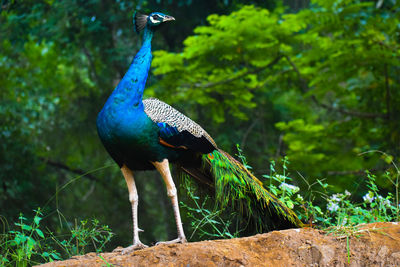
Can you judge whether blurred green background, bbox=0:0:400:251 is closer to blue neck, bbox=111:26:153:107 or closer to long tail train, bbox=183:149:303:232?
long tail train, bbox=183:149:303:232

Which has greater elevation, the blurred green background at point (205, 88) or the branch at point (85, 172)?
the blurred green background at point (205, 88)

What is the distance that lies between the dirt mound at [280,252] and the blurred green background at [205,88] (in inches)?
111

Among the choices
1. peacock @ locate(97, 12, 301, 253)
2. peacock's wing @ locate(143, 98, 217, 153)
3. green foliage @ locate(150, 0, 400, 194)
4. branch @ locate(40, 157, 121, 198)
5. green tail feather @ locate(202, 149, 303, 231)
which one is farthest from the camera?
branch @ locate(40, 157, 121, 198)

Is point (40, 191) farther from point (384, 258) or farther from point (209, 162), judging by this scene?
point (384, 258)

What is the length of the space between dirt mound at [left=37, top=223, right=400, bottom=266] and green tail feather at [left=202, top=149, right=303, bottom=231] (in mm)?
471

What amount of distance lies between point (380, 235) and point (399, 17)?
5.39m

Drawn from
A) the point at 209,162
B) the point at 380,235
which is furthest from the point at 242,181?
the point at 380,235

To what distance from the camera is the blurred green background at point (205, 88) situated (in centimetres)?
820

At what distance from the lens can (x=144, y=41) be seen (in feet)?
14.2

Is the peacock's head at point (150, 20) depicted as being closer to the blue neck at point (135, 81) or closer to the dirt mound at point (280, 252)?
the blue neck at point (135, 81)

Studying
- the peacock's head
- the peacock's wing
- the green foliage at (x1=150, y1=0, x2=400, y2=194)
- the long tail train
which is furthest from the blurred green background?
the peacock's head

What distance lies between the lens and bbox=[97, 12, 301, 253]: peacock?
390 centimetres

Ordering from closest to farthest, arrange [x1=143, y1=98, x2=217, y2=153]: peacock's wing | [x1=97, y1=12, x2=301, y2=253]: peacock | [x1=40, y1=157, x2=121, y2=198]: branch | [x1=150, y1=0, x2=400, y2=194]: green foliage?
[x1=97, y1=12, x2=301, y2=253]: peacock < [x1=143, y1=98, x2=217, y2=153]: peacock's wing < [x1=150, y1=0, x2=400, y2=194]: green foliage < [x1=40, y1=157, x2=121, y2=198]: branch

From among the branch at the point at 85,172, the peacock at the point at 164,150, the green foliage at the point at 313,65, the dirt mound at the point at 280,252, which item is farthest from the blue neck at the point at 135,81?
the branch at the point at 85,172
